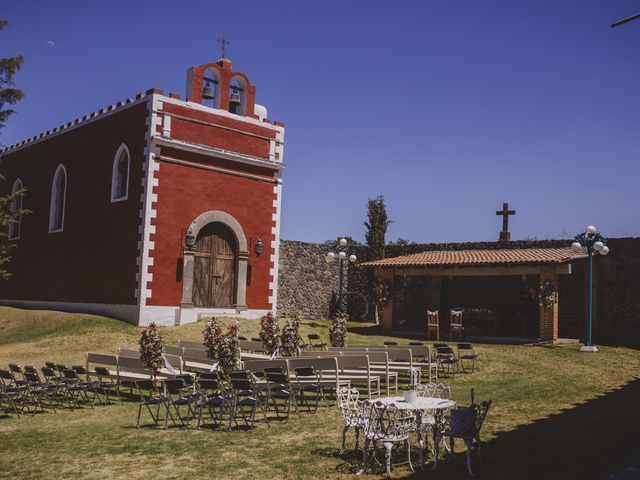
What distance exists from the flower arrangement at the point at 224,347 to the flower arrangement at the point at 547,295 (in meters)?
10.7

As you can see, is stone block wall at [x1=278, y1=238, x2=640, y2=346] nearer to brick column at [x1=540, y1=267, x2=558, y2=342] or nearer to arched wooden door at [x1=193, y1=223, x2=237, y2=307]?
brick column at [x1=540, y1=267, x2=558, y2=342]

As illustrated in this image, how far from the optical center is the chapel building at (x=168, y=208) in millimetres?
18359

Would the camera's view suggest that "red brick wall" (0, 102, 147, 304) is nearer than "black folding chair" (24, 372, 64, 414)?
No

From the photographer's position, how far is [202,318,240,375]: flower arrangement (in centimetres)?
1012

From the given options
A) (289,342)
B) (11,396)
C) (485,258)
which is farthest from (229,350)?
(485,258)

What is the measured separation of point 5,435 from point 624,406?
8.50 meters

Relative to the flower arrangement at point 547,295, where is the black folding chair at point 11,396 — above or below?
below

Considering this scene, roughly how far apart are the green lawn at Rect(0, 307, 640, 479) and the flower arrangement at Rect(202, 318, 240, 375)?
59.7 inches

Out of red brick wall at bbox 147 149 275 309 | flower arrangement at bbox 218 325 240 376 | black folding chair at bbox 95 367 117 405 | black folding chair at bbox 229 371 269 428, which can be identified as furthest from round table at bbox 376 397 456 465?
red brick wall at bbox 147 149 275 309

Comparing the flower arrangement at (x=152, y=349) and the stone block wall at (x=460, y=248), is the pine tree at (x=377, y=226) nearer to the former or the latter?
the stone block wall at (x=460, y=248)

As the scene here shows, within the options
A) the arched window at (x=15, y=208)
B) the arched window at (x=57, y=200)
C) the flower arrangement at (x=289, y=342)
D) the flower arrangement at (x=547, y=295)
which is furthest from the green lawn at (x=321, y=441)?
the arched window at (x=15, y=208)

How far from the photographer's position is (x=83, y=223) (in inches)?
828

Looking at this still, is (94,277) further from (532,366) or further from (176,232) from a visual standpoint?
(532,366)

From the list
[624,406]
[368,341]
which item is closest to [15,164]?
[368,341]
